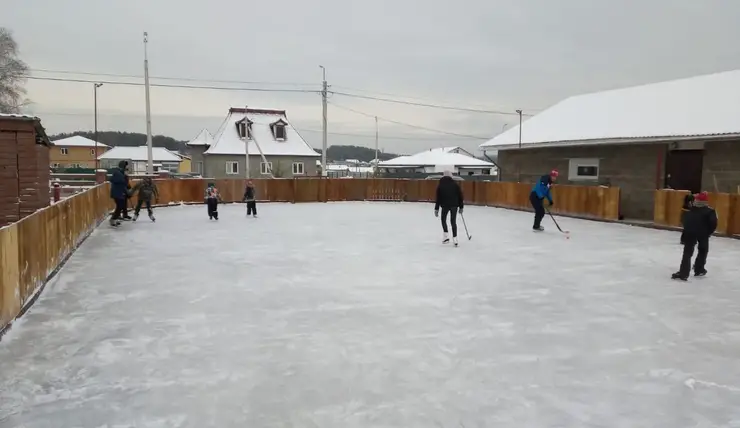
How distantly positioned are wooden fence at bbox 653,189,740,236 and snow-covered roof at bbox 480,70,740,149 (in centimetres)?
227

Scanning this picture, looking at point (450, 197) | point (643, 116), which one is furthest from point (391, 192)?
point (450, 197)

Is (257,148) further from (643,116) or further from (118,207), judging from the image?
(643,116)

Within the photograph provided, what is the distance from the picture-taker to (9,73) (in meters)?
43.5

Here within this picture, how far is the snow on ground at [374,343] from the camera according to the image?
4066 millimetres

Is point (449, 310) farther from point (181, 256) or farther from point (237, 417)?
point (181, 256)

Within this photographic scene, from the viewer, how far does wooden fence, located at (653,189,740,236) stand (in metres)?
14.0

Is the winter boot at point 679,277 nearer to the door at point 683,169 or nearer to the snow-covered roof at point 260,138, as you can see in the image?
the door at point 683,169

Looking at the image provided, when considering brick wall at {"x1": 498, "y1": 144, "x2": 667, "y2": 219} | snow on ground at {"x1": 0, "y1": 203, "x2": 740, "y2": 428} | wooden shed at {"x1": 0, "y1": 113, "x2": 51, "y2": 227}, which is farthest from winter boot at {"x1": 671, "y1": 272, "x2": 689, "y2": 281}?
wooden shed at {"x1": 0, "y1": 113, "x2": 51, "y2": 227}

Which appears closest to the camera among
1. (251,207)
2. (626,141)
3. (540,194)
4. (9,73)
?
(540,194)

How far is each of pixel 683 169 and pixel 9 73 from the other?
46.4 m

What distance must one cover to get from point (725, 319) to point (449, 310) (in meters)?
3.21

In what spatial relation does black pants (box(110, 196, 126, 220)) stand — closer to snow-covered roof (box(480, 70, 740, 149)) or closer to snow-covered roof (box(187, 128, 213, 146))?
snow-covered roof (box(480, 70, 740, 149))

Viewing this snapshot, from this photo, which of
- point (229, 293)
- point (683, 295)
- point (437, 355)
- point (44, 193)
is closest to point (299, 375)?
point (437, 355)

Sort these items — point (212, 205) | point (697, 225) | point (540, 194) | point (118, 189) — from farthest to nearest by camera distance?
point (212, 205), point (118, 189), point (540, 194), point (697, 225)
